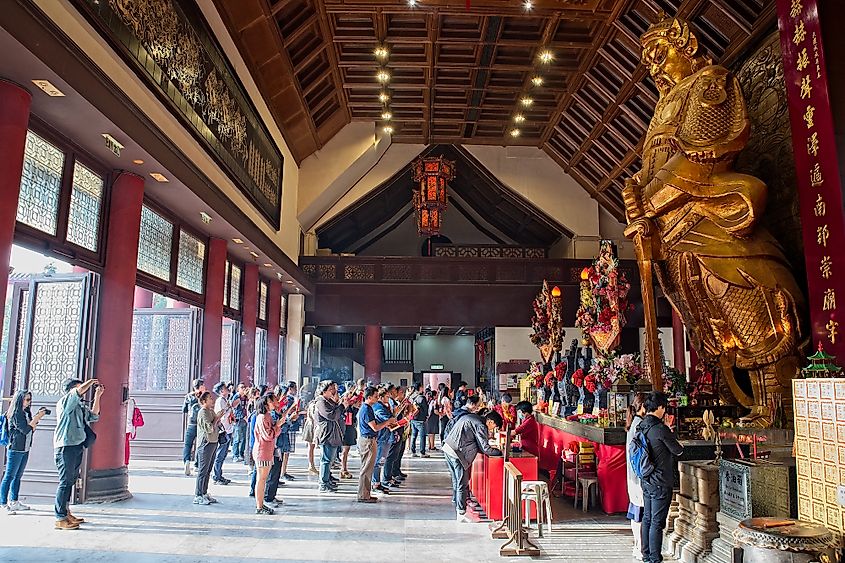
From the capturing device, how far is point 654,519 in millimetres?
4168

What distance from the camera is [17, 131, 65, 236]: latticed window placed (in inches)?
198

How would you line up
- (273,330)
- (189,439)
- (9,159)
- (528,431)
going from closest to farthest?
(9,159)
(528,431)
(189,439)
(273,330)

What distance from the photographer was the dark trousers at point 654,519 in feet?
13.5

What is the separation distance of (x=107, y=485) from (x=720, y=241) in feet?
21.7

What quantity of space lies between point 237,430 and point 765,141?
797cm

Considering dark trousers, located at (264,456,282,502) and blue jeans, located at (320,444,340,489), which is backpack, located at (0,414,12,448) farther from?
blue jeans, located at (320,444,340,489)

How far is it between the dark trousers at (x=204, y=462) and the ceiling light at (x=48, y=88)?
3.39m

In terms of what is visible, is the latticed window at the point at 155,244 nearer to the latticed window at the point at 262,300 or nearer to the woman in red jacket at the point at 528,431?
the latticed window at the point at 262,300

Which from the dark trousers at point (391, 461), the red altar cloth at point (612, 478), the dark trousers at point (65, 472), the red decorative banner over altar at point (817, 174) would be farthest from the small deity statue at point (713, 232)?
the dark trousers at point (65, 472)

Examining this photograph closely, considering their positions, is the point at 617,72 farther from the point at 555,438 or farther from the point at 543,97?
the point at 555,438

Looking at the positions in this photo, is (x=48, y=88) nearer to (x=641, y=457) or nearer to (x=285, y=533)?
(x=285, y=533)

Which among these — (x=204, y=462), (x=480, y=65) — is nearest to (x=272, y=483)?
(x=204, y=462)

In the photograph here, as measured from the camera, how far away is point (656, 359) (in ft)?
22.5

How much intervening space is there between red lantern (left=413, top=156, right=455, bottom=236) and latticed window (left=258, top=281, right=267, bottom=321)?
364 centimetres
